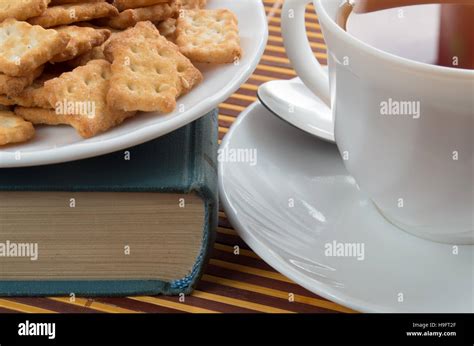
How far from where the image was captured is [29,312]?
2.83ft

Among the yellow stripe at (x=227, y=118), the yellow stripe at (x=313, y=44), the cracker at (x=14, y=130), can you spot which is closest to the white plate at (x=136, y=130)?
the cracker at (x=14, y=130)

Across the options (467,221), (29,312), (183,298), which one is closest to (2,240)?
(29,312)

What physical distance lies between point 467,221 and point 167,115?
355 mm

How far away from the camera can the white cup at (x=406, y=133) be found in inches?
31.1

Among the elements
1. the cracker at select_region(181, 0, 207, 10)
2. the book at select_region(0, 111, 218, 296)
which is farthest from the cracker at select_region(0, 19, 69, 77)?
the cracker at select_region(181, 0, 207, 10)

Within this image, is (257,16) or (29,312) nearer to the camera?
(29,312)

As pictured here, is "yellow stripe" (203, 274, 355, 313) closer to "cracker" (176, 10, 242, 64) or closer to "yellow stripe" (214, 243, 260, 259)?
"yellow stripe" (214, 243, 260, 259)

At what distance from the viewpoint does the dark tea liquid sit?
951 millimetres

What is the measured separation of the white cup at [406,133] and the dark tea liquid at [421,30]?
48 millimetres

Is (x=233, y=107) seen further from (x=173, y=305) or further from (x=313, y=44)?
(x=173, y=305)

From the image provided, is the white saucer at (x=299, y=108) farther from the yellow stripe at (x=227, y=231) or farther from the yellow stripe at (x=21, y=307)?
the yellow stripe at (x=21, y=307)

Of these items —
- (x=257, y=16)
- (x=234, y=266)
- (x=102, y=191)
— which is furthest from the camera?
(x=257, y=16)

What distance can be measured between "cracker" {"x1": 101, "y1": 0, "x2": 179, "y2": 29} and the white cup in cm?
19

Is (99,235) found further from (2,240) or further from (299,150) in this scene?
(299,150)
